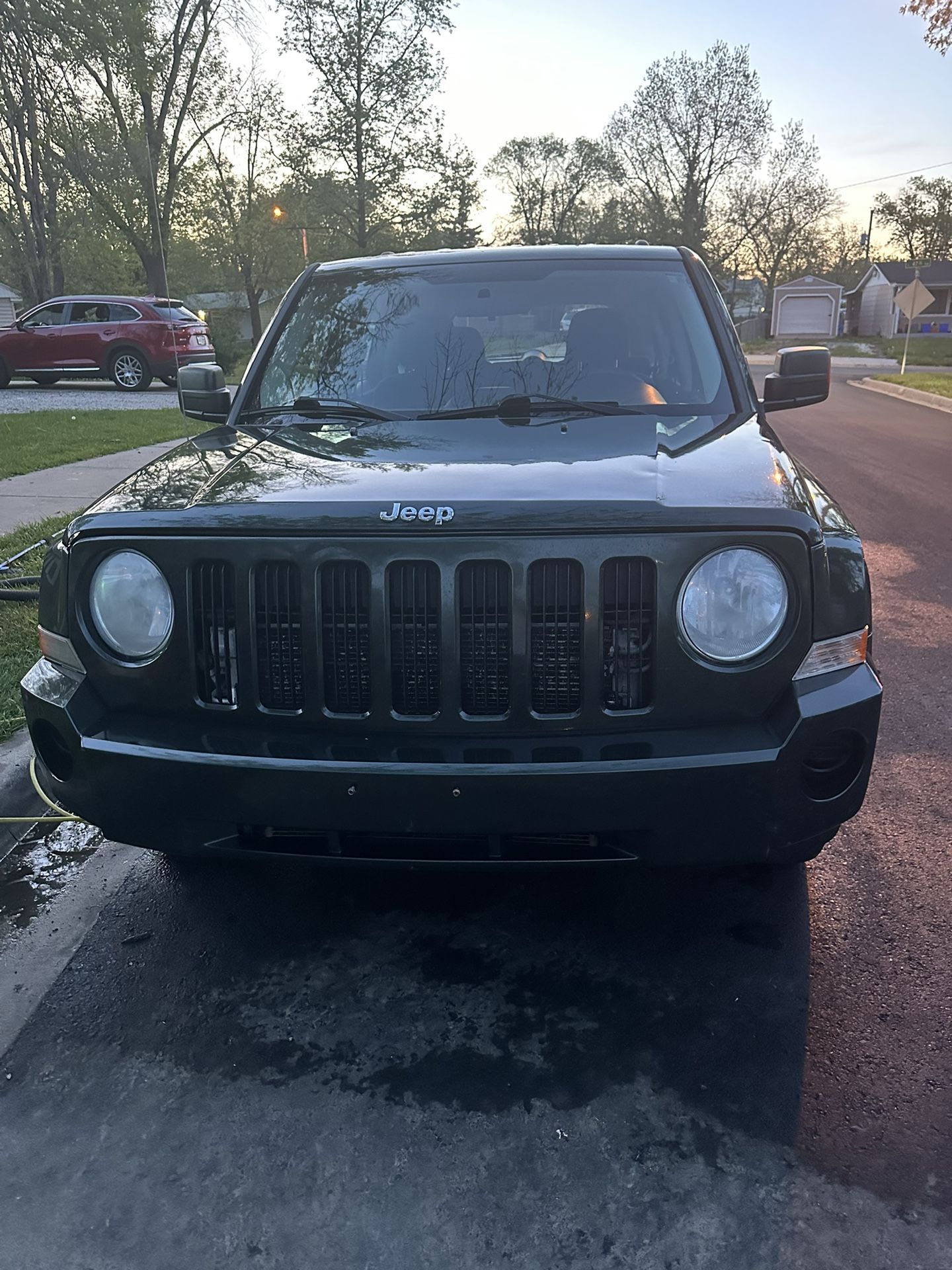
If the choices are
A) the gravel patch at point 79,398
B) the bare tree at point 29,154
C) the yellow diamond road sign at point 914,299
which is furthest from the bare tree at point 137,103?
the yellow diamond road sign at point 914,299

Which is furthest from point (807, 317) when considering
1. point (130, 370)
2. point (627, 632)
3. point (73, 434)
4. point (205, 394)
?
point (627, 632)

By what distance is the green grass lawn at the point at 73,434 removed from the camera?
1050 centimetres

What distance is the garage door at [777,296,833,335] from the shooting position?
228 feet

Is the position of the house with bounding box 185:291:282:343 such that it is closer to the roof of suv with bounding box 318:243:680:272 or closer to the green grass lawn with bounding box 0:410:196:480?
the green grass lawn with bounding box 0:410:196:480

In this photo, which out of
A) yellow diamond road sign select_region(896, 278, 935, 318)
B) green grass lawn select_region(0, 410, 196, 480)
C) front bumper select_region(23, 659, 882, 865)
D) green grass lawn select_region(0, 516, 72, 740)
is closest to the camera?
front bumper select_region(23, 659, 882, 865)

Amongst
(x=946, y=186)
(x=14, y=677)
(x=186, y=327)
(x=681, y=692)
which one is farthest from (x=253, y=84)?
(x=946, y=186)

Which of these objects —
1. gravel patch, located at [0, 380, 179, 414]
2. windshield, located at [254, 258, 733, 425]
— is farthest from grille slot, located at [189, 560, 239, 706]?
gravel patch, located at [0, 380, 179, 414]

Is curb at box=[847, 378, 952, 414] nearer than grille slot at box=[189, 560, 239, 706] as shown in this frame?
No

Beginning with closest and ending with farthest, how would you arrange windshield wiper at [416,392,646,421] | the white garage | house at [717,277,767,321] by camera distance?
windshield wiper at [416,392,646,421] < the white garage < house at [717,277,767,321]

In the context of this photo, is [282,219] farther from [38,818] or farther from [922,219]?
[922,219]

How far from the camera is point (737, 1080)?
2.20m

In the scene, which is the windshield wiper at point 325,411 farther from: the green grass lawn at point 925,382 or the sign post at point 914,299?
the sign post at point 914,299

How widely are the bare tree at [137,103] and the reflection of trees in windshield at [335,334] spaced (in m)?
26.7

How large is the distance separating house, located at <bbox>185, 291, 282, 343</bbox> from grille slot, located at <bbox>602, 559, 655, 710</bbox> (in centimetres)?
5074
